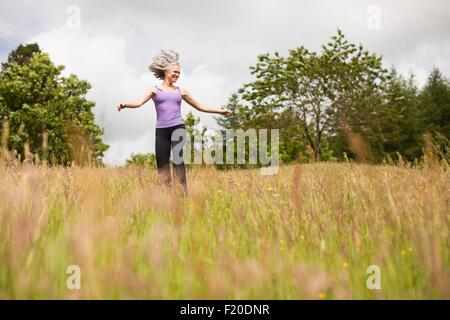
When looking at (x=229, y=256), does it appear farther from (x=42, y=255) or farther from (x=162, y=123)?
(x=162, y=123)

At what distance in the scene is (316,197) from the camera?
149 inches

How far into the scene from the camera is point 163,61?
225 inches

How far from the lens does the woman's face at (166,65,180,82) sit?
224 inches

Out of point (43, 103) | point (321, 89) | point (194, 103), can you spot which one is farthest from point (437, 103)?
point (194, 103)

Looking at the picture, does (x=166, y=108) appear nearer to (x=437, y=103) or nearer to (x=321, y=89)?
(x=321, y=89)

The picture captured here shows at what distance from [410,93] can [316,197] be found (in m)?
Answer: 56.3

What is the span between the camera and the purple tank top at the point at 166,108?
556 cm

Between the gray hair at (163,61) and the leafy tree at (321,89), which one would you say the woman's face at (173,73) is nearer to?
the gray hair at (163,61)

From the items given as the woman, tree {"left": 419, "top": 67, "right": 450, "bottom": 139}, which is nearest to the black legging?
the woman

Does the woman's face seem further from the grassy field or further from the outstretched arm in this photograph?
the grassy field

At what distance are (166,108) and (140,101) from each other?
0.37m

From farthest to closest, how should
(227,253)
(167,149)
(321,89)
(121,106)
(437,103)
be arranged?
(437,103) < (321,89) < (167,149) < (121,106) < (227,253)

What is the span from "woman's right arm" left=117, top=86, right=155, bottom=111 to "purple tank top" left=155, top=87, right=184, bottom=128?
8cm
